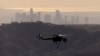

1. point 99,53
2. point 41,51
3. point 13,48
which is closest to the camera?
point 99,53

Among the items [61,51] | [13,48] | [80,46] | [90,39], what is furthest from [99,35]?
[13,48]

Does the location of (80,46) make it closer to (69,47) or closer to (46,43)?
(69,47)

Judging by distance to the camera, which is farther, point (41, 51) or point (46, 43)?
point (46, 43)

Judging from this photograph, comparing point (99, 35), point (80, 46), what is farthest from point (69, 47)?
point (99, 35)

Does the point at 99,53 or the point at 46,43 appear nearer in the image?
the point at 99,53

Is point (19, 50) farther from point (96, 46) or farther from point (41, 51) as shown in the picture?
point (96, 46)

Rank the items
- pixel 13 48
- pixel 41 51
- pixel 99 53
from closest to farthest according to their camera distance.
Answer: pixel 99 53 < pixel 41 51 < pixel 13 48

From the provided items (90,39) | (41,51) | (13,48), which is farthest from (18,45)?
(90,39)

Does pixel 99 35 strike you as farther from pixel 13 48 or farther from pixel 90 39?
pixel 13 48
